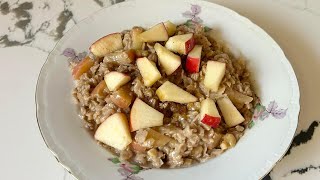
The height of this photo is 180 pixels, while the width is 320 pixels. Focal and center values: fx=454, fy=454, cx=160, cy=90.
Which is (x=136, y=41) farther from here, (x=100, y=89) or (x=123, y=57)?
(x=100, y=89)

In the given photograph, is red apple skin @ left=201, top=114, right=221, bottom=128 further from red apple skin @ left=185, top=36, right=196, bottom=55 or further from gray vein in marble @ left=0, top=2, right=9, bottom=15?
gray vein in marble @ left=0, top=2, right=9, bottom=15

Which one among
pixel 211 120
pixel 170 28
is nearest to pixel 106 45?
pixel 170 28

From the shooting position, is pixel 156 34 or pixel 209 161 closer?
pixel 209 161

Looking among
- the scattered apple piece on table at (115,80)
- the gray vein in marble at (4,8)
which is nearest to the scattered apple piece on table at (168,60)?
the scattered apple piece on table at (115,80)

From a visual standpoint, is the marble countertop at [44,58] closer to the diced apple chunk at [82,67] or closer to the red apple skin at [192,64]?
the diced apple chunk at [82,67]

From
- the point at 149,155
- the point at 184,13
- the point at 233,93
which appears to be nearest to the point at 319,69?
the point at 233,93

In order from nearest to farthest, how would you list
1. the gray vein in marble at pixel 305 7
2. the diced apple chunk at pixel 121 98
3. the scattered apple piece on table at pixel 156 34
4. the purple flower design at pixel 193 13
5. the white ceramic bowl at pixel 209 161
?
the white ceramic bowl at pixel 209 161, the diced apple chunk at pixel 121 98, the scattered apple piece on table at pixel 156 34, the purple flower design at pixel 193 13, the gray vein in marble at pixel 305 7
